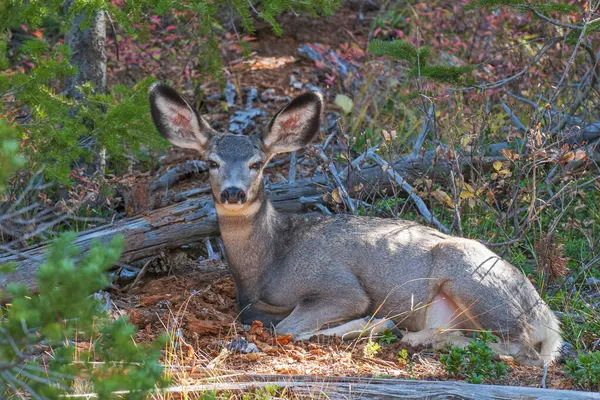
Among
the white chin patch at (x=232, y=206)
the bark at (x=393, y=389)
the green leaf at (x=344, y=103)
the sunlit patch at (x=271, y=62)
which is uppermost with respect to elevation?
the white chin patch at (x=232, y=206)

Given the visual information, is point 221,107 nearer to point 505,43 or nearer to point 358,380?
point 505,43

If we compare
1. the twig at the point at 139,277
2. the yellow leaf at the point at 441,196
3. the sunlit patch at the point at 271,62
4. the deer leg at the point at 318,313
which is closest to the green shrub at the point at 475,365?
the deer leg at the point at 318,313

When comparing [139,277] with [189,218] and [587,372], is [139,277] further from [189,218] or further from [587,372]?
[587,372]

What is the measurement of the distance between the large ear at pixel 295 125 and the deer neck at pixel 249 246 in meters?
0.51

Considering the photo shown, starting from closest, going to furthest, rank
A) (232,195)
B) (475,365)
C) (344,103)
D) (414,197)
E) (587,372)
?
(587,372)
(475,365)
(232,195)
(414,197)
(344,103)

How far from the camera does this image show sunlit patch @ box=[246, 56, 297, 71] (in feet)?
42.2

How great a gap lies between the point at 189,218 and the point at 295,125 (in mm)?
1363

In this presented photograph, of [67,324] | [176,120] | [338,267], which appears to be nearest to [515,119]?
[338,267]

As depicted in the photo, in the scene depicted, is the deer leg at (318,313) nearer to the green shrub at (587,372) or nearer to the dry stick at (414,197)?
the dry stick at (414,197)

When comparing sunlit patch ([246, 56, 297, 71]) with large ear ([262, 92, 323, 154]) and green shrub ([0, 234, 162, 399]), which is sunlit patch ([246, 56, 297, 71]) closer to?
large ear ([262, 92, 323, 154])

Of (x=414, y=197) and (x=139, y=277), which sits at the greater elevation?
(x=414, y=197)

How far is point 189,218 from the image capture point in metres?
7.65

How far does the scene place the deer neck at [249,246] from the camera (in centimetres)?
699

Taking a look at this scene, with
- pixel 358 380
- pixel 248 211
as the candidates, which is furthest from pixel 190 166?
pixel 358 380
